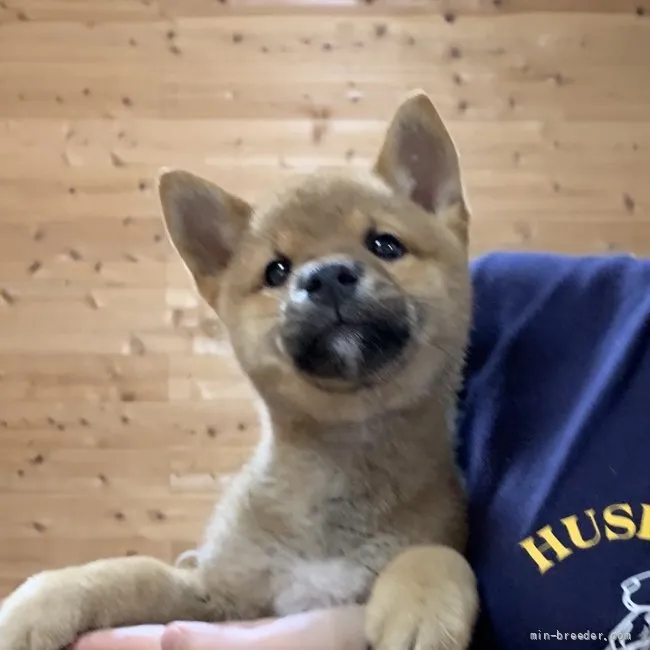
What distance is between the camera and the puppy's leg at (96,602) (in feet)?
3.10

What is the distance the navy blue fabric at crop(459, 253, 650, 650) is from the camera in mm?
829

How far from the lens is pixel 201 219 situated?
3.70 feet

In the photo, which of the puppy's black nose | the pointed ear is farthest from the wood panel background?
the puppy's black nose

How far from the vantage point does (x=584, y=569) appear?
2.73 feet

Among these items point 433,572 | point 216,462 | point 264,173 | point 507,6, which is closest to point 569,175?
point 507,6

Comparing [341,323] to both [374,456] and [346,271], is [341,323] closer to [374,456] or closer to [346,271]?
[346,271]

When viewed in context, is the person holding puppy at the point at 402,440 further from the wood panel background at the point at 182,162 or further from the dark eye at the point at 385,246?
the wood panel background at the point at 182,162

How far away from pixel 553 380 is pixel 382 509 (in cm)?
23

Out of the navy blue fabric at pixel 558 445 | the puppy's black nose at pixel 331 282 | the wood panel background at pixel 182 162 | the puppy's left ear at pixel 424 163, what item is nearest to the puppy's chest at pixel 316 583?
the navy blue fabric at pixel 558 445

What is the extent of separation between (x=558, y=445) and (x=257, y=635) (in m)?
0.36

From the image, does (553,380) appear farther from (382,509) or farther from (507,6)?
(507,6)

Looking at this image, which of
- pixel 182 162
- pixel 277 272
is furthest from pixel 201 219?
pixel 182 162

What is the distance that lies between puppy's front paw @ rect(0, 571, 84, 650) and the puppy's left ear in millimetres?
593

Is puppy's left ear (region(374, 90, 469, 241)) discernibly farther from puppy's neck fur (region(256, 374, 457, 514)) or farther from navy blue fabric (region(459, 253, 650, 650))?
puppy's neck fur (region(256, 374, 457, 514))
